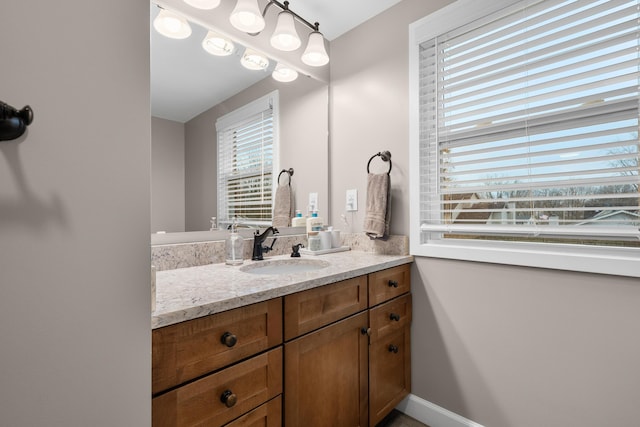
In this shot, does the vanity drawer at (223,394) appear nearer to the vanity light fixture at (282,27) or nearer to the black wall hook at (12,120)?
the black wall hook at (12,120)

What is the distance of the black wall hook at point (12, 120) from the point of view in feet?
1.65

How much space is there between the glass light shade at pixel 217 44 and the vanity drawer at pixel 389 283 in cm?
137

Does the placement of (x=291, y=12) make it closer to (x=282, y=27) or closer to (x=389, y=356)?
(x=282, y=27)

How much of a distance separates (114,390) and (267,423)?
55cm

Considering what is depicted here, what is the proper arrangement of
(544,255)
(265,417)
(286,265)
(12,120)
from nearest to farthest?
(12,120) < (265,417) < (544,255) < (286,265)

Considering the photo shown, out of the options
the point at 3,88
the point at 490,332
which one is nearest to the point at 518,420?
the point at 490,332

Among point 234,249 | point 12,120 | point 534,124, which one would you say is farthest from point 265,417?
point 534,124

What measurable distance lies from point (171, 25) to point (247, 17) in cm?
36

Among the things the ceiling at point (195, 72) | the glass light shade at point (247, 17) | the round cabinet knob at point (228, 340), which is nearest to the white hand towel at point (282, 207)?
the ceiling at point (195, 72)

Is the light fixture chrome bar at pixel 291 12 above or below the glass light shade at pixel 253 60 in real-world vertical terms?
above

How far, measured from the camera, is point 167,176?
1.39m

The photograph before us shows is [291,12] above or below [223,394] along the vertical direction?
above

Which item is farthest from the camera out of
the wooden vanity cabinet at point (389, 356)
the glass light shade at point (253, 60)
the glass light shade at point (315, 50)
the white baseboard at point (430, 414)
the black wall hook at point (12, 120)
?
the glass light shade at point (315, 50)

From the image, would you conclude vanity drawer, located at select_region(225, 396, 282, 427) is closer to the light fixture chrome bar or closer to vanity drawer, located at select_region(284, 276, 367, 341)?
vanity drawer, located at select_region(284, 276, 367, 341)
